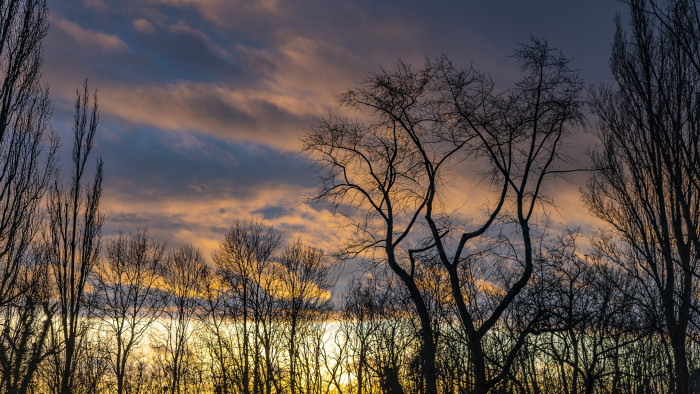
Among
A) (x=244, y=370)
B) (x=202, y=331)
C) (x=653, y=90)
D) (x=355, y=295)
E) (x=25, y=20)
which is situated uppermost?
(x=25, y=20)

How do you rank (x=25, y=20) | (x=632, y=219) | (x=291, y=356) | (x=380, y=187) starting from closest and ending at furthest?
(x=25, y=20) < (x=380, y=187) < (x=632, y=219) < (x=291, y=356)

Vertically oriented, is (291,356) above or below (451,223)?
below

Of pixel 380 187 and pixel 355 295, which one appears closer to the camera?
pixel 380 187

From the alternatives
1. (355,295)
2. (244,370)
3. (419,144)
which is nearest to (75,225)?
(419,144)

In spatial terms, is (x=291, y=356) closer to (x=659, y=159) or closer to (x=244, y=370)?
(x=244, y=370)

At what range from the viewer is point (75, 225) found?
1739 cm

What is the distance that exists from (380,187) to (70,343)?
35.7 feet

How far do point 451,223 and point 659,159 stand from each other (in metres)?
5.99

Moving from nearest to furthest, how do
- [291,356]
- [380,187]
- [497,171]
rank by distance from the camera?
[497,171], [380,187], [291,356]

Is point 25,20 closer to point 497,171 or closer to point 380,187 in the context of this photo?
point 380,187

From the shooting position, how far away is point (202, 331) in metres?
38.4

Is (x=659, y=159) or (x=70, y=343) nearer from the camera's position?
(x=659, y=159)

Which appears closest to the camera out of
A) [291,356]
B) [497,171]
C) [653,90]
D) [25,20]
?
[25,20]

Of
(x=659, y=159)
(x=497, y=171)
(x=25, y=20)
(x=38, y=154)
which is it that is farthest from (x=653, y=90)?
A: (x=38, y=154)
